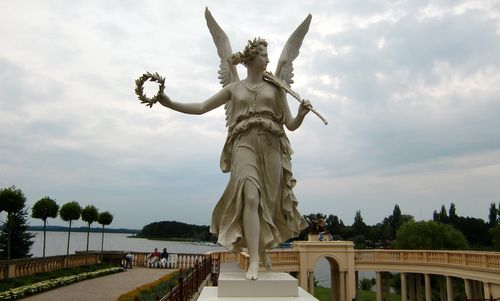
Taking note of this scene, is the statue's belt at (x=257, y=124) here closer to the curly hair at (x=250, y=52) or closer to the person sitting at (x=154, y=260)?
the curly hair at (x=250, y=52)

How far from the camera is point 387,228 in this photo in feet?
212

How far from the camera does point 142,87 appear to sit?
153 inches

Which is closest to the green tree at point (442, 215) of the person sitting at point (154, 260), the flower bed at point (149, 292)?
the person sitting at point (154, 260)

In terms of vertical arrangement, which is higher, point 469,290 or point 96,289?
point 96,289

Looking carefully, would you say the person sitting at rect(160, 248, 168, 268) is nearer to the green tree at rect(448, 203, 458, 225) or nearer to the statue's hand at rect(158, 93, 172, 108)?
the statue's hand at rect(158, 93, 172, 108)

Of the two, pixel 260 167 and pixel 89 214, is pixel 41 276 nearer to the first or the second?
pixel 89 214

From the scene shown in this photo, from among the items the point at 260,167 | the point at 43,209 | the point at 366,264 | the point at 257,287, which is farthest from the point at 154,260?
the point at 257,287

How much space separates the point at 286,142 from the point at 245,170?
2.01 feet

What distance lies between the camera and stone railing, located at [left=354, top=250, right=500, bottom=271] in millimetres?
15539

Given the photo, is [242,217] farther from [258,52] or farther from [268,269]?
[258,52]

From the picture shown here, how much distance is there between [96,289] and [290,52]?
12.3 metres

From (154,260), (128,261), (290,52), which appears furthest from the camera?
(154,260)

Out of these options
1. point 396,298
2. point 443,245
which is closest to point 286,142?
point 443,245

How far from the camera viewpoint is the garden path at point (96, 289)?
39.7 ft
